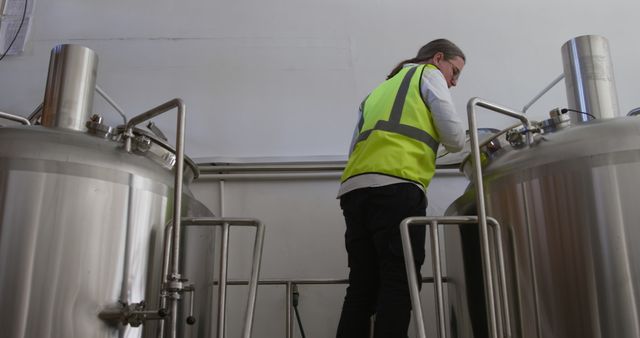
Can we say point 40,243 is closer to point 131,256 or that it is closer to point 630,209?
point 131,256

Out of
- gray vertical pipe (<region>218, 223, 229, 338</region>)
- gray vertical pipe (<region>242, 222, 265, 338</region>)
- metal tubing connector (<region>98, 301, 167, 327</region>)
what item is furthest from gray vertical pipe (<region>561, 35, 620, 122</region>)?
metal tubing connector (<region>98, 301, 167, 327</region>)

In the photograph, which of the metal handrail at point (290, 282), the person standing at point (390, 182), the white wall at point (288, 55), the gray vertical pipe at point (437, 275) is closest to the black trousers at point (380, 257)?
the person standing at point (390, 182)

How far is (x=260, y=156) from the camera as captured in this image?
306 centimetres

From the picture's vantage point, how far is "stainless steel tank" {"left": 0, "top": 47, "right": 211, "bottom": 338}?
1515 millimetres

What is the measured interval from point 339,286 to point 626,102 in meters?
1.83

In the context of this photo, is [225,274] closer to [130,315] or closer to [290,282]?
[130,315]

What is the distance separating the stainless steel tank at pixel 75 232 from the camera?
1.51 metres

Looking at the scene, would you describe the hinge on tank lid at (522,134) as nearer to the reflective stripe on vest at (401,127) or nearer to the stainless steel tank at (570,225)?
the stainless steel tank at (570,225)

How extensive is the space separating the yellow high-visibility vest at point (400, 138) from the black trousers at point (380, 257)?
0.06 metres

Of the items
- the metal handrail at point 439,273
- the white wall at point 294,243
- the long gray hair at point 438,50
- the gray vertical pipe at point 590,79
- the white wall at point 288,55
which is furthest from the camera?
the white wall at point 288,55

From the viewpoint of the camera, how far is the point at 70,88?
2.28 m

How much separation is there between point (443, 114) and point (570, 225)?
504 mm

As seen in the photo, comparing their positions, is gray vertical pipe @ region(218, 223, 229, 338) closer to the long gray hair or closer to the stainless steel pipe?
the stainless steel pipe

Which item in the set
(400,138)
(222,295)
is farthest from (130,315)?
(400,138)
